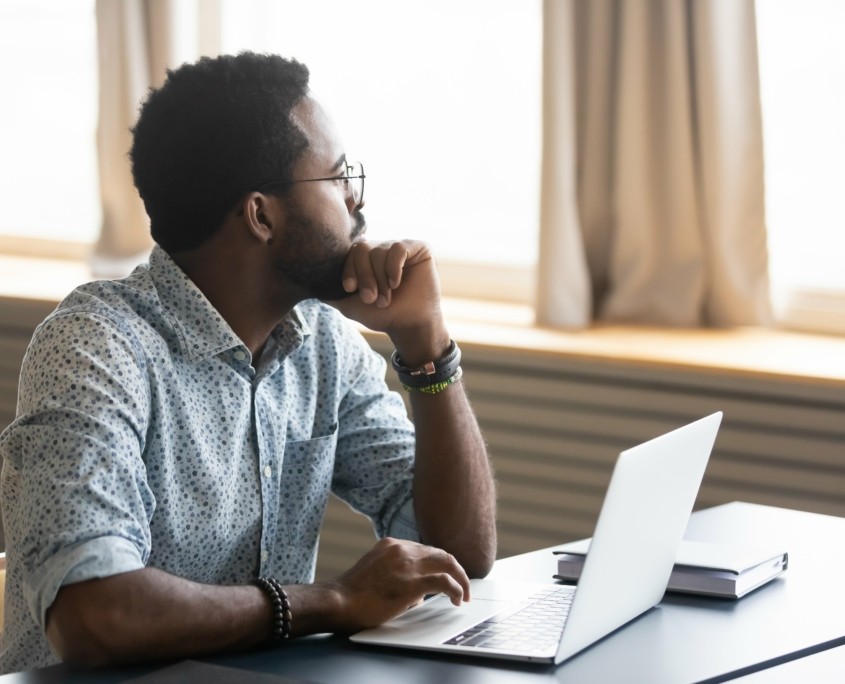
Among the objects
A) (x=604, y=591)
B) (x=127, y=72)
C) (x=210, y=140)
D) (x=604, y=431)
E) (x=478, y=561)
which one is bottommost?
(x=604, y=431)

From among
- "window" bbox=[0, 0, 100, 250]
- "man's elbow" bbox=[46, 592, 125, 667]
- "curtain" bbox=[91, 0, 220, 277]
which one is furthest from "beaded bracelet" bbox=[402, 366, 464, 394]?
"window" bbox=[0, 0, 100, 250]

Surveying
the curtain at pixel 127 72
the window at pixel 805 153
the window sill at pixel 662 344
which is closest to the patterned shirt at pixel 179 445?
the window sill at pixel 662 344

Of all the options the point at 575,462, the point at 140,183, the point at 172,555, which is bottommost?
the point at 575,462

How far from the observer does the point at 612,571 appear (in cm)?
123

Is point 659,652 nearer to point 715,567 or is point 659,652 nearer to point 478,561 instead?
point 715,567

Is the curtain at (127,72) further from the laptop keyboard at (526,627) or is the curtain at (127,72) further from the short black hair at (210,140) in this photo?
the laptop keyboard at (526,627)

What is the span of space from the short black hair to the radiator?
3.98 ft

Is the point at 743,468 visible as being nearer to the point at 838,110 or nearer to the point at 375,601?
the point at 838,110

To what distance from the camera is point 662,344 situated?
273cm

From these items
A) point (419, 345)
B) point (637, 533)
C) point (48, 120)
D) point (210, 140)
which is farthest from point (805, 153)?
point (48, 120)

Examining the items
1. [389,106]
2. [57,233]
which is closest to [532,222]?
[389,106]

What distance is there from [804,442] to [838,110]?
78 cm

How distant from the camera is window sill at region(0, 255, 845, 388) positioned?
8.31 ft

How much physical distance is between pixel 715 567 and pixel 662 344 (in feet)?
4.36
